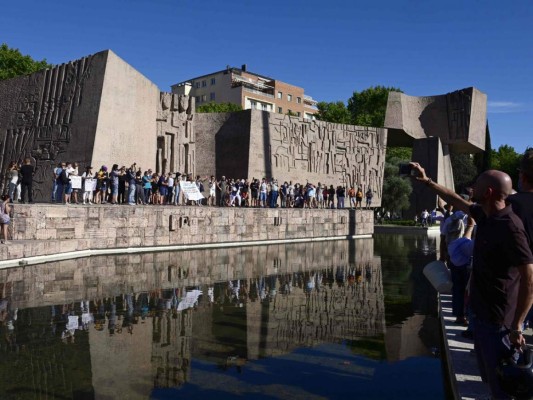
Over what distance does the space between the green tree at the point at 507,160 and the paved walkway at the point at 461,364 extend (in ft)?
176

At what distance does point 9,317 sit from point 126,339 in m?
1.85

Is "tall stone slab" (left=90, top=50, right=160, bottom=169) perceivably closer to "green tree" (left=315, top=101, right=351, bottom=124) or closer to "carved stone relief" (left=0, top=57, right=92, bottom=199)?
"carved stone relief" (left=0, top=57, right=92, bottom=199)

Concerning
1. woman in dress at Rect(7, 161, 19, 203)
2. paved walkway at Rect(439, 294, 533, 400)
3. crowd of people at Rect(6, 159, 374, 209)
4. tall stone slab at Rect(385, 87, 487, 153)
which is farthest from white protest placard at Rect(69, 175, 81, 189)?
tall stone slab at Rect(385, 87, 487, 153)

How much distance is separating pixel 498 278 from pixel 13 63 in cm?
3968

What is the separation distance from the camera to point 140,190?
15.4m

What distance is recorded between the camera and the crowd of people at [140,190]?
1359 centimetres

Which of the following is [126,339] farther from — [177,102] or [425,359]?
[177,102]

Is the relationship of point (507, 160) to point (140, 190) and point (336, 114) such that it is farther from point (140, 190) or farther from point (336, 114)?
point (140, 190)

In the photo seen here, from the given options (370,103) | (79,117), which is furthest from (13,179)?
(370,103)

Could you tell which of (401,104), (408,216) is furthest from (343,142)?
(408,216)

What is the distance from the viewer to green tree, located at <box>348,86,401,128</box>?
50.5 m

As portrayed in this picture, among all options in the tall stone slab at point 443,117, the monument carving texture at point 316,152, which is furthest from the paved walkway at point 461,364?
the tall stone slab at point 443,117

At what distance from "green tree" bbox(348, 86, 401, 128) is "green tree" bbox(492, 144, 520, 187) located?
15337 millimetres

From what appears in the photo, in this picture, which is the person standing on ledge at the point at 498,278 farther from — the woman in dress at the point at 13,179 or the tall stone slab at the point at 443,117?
the tall stone slab at the point at 443,117
